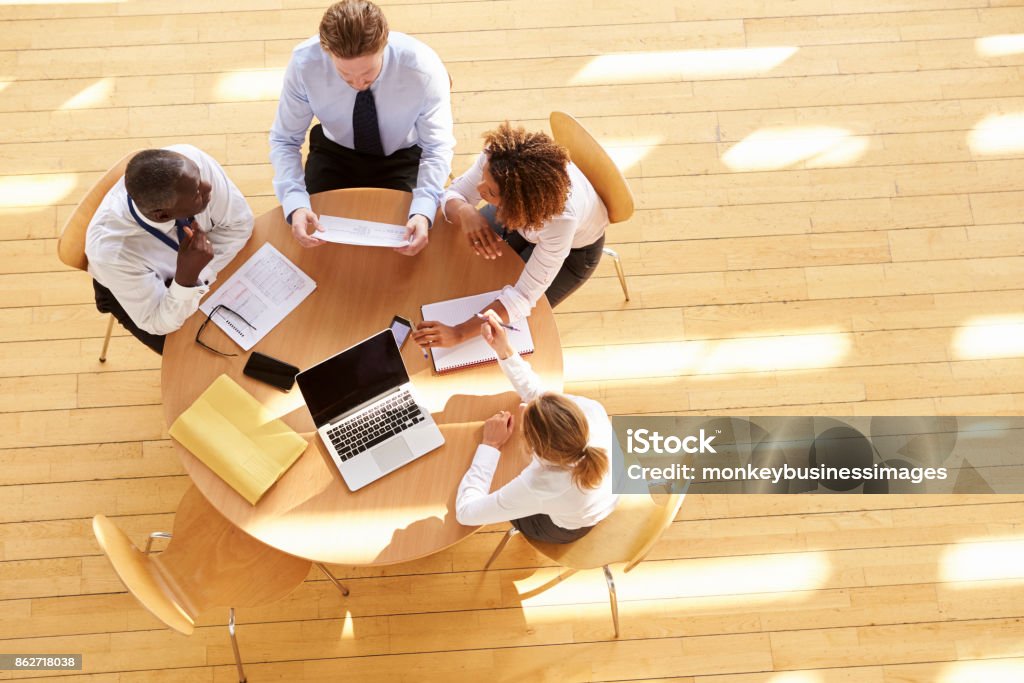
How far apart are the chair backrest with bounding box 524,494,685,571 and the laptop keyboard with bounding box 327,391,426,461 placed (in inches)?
28.5

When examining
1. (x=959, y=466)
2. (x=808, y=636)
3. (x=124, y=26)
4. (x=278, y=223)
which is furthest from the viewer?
(x=124, y=26)

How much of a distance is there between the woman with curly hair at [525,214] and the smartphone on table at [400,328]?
48 mm

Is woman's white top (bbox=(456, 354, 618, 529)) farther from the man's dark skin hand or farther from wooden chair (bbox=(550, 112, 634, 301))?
the man's dark skin hand

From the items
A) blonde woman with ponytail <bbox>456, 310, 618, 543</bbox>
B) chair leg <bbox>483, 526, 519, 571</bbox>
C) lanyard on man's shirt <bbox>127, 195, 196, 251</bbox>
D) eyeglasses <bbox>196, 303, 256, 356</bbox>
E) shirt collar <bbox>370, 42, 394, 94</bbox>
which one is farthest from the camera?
chair leg <bbox>483, 526, 519, 571</bbox>

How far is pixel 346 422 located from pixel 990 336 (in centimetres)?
304

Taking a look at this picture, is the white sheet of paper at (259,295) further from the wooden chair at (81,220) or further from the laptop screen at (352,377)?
the wooden chair at (81,220)

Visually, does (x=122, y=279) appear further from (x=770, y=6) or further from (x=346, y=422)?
(x=770, y=6)

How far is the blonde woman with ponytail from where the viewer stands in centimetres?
227

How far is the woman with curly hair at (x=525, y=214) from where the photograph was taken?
2.45m

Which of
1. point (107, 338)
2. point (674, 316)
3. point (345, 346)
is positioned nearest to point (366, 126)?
point (345, 346)

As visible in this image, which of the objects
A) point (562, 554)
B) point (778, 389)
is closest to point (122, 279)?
point (562, 554)

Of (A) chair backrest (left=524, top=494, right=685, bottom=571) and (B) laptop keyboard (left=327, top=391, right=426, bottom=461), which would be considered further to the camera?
(A) chair backrest (left=524, top=494, right=685, bottom=571)

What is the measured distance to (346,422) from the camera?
99.4 inches

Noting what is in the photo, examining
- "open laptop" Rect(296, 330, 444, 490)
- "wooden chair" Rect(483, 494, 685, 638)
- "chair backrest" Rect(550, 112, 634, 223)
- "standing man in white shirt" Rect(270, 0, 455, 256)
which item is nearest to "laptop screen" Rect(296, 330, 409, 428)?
"open laptop" Rect(296, 330, 444, 490)
